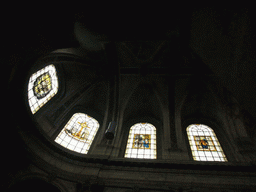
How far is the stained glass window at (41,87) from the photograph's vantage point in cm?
781

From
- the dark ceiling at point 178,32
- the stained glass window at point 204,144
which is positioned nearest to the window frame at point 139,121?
the stained glass window at point 204,144

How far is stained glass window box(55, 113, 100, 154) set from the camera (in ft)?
28.1

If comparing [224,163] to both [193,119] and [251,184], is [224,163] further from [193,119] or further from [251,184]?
[193,119]

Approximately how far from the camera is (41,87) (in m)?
8.45

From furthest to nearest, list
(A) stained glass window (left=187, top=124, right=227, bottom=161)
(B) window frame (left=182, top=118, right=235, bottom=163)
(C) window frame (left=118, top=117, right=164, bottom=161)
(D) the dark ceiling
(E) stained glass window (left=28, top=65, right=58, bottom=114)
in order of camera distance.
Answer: (C) window frame (left=118, top=117, right=164, bottom=161)
(B) window frame (left=182, top=118, right=235, bottom=163)
(A) stained glass window (left=187, top=124, right=227, bottom=161)
(E) stained glass window (left=28, top=65, right=58, bottom=114)
(D) the dark ceiling

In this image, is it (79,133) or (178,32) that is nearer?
(178,32)

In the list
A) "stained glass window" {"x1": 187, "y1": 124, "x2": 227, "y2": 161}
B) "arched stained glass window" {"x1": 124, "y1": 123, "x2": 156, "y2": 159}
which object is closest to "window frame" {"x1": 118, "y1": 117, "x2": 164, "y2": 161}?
"arched stained glass window" {"x1": 124, "y1": 123, "x2": 156, "y2": 159}

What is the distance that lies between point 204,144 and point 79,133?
681cm

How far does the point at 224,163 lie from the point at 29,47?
783 cm

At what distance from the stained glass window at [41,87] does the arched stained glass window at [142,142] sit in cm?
498

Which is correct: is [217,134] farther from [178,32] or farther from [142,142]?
[178,32]

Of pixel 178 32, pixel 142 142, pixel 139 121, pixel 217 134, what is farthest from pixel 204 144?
pixel 178 32

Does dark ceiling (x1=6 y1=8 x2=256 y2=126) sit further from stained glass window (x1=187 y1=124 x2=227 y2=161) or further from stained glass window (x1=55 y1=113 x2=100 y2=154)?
stained glass window (x1=187 y1=124 x2=227 y2=161)

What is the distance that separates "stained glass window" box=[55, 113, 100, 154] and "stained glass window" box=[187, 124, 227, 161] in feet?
18.2
